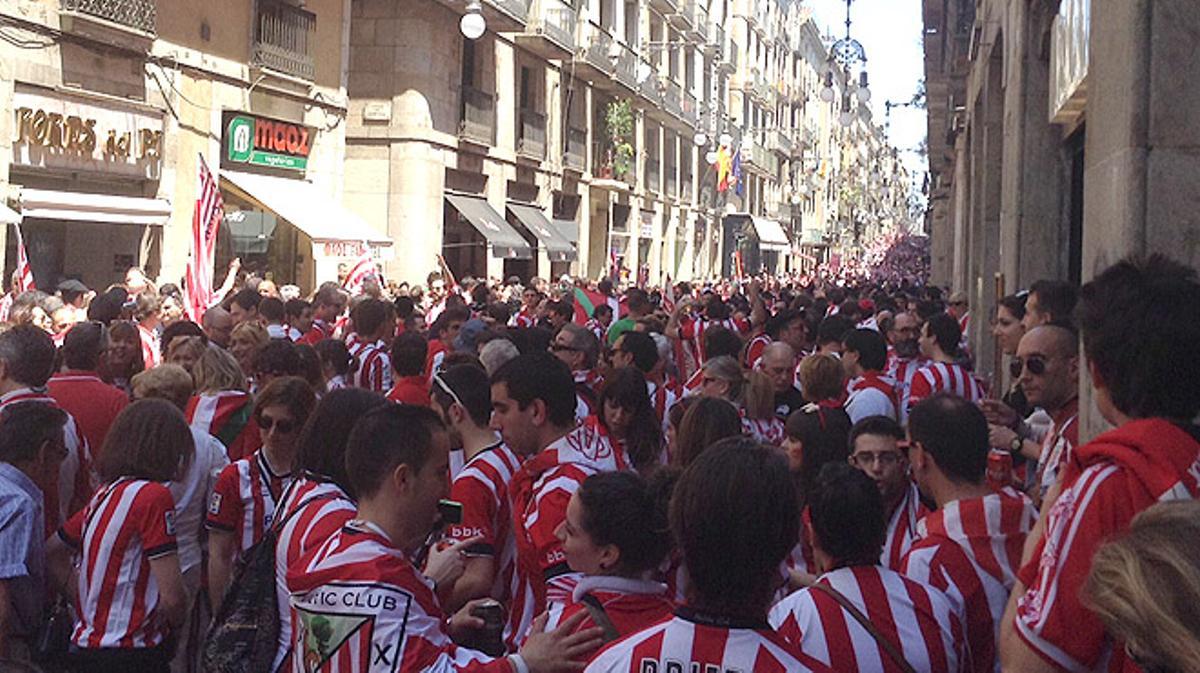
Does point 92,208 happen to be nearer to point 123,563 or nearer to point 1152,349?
point 123,563

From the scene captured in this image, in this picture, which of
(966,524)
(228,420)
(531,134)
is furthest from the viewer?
(531,134)

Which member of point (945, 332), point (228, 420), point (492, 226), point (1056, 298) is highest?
point (492, 226)

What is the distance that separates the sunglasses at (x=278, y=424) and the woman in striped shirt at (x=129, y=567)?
0.41m

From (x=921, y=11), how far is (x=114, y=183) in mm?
15298

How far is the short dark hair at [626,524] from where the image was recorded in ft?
10.7

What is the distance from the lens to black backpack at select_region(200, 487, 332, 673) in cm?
366

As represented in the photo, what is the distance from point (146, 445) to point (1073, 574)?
3.24 meters

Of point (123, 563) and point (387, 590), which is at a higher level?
point (387, 590)

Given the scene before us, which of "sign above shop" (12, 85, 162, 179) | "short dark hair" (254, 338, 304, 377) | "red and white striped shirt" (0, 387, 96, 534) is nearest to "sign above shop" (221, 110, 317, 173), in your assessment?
"sign above shop" (12, 85, 162, 179)

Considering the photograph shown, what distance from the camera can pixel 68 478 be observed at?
5539 mm

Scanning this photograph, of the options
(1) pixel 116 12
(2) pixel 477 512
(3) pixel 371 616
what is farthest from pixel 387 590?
(1) pixel 116 12

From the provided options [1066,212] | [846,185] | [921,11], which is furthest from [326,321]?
[846,185]

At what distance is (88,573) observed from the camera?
450cm

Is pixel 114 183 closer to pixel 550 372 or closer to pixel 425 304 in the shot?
pixel 425 304
